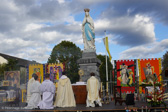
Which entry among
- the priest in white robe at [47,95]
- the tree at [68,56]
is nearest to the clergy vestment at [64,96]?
the priest in white robe at [47,95]

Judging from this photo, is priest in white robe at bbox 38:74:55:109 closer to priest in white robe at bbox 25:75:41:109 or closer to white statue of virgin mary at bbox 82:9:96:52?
priest in white robe at bbox 25:75:41:109

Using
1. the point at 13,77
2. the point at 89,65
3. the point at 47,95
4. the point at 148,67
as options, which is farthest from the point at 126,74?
the point at 13,77

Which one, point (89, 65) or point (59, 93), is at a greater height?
point (89, 65)

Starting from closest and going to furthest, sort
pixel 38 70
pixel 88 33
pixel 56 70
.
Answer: pixel 88 33 → pixel 56 70 → pixel 38 70

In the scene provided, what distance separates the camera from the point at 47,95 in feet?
35.9

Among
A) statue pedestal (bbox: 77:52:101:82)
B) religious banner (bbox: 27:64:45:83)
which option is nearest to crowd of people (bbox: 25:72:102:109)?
statue pedestal (bbox: 77:52:101:82)

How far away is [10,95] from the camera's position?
43.9 ft

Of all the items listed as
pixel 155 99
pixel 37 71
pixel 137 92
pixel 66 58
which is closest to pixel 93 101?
pixel 155 99

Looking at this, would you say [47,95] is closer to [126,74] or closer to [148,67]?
[126,74]

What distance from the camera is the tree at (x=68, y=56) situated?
37263mm

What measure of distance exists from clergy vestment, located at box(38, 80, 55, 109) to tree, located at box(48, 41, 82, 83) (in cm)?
2541

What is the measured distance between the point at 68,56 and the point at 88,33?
22.7 metres

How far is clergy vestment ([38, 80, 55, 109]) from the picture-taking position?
35.2ft

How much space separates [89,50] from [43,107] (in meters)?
6.30
